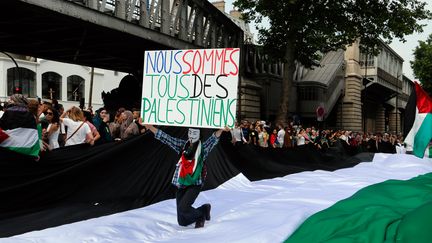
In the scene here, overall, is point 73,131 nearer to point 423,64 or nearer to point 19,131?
point 19,131

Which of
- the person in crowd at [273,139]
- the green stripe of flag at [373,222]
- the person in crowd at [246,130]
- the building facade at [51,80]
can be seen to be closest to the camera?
the green stripe of flag at [373,222]

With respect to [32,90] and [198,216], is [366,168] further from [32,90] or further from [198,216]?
[32,90]

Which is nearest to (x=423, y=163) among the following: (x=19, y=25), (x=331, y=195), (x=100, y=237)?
(x=331, y=195)

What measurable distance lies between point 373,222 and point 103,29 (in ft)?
45.5

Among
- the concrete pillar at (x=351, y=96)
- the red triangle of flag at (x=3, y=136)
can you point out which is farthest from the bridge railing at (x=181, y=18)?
the concrete pillar at (x=351, y=96)

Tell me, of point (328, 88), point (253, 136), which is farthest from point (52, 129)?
point (328, 88)

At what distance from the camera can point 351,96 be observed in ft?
156

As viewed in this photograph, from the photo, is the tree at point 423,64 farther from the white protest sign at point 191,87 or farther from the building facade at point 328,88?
the white protest sign at point 191,87

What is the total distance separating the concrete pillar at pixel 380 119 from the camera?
212ft

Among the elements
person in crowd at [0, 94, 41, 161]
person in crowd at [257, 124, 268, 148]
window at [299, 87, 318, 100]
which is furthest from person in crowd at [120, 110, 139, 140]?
window at [299, 87, 318, 100]

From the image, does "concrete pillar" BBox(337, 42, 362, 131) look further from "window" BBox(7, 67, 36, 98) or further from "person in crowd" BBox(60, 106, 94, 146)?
"person in crowd" BBox(60, 106, 94, 146)

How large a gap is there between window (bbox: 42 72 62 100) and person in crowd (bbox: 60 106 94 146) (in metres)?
32.5

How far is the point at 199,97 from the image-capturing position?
21.1 ft

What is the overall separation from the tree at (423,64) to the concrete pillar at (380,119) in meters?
17.3
